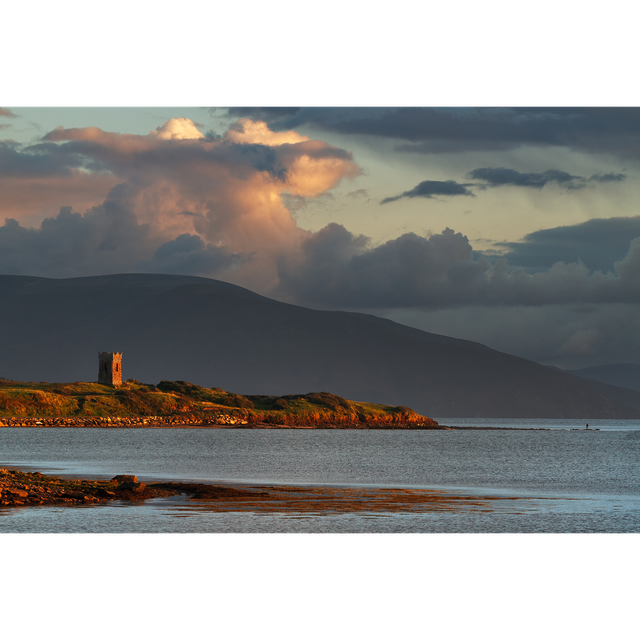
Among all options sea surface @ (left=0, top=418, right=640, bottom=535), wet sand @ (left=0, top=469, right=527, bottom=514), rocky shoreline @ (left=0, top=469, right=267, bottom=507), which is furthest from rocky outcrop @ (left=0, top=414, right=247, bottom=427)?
rocky shoreline @ (left=0, top=469, right=267, bottom=507)

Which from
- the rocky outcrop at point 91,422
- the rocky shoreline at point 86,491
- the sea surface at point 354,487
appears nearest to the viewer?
the sea surface at point 354,487

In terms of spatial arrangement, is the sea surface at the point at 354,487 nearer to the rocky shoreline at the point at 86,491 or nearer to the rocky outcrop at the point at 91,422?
Result: the rocky shoreline at the point at 86,491

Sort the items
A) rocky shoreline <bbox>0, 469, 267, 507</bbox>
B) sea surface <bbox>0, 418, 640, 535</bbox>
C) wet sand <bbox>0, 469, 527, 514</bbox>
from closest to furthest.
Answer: sea surface <bbox>0, 418, 640, 535</bbox>
rocky shoreline <bbox>0, 469, 267, 507</bbox>
wet sand <bbox>0, 469, 527, 514</bbox>

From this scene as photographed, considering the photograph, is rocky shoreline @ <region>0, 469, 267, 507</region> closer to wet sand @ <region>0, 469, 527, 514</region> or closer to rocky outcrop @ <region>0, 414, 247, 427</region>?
wet sand @ <region>0, 469, 527, 514</region>

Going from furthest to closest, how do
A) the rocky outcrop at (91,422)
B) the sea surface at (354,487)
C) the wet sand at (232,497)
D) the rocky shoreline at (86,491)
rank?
1. the rocky outcrop at (91,422)
2. the wet sand at (232,497)
3. the rocky shoreline at (86,491)
4. the sea surface at (354,487)

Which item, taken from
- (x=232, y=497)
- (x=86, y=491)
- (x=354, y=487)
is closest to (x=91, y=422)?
(x=354, y=487)

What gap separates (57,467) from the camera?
64.9 meters

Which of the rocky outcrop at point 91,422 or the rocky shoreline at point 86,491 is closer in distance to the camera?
the rocky shoreline at point 86,491

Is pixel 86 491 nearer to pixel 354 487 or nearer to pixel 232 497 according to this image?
pixel 232 497

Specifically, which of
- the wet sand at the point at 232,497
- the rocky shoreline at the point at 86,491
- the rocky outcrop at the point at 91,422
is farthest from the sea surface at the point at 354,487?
the rocky outcrop at the point at 91,422

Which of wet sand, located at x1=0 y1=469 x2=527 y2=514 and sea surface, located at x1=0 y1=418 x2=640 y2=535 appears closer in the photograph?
sea surface, located at x1=0 y1=418 x2=640 y2=535

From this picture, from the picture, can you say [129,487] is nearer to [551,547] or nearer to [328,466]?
[551,547]

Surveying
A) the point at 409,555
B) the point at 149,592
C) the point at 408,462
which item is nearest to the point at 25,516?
the point at 149,592

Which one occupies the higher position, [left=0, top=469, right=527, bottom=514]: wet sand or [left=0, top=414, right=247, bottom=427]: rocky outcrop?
[left=0, top=469, right=527, bottom=514]: wet sand
